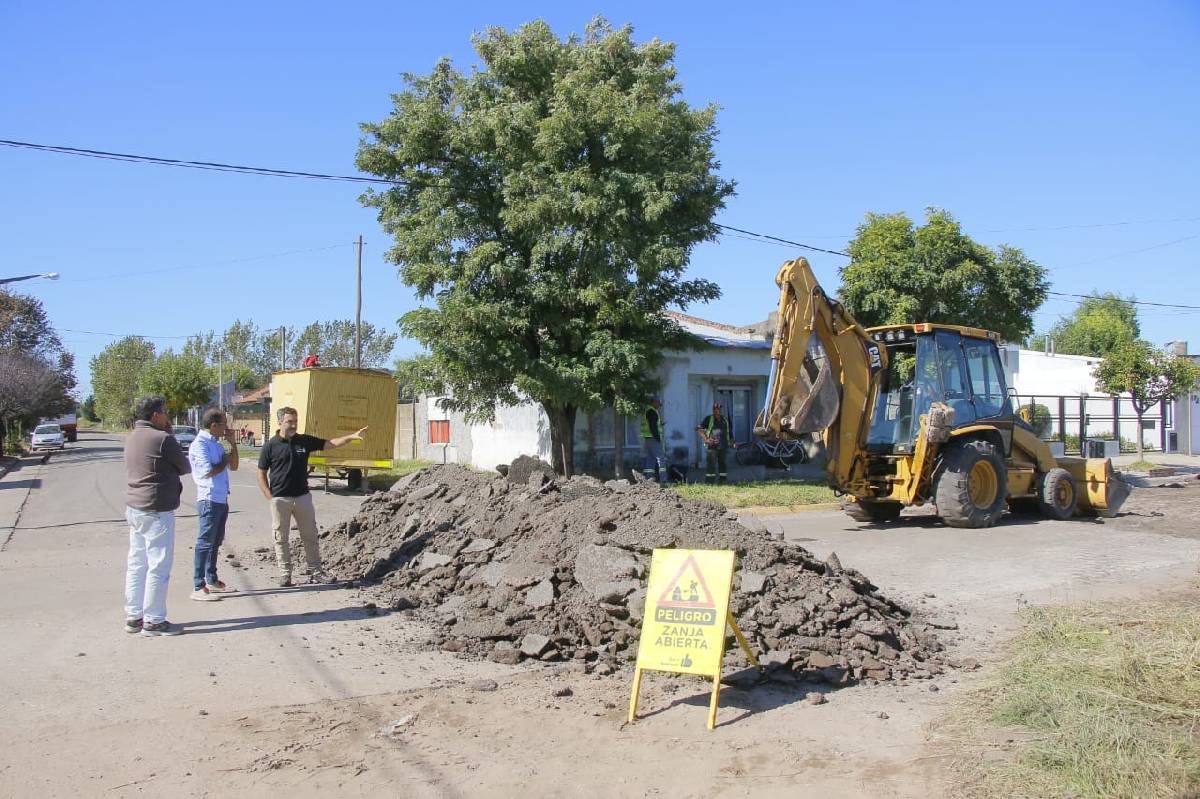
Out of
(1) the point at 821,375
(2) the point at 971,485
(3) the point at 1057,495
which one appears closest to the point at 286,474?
(1) the point at 821,375

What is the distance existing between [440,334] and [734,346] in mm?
9222

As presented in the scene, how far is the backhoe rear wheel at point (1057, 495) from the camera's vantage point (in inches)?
566

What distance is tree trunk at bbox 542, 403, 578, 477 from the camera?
68.8ft

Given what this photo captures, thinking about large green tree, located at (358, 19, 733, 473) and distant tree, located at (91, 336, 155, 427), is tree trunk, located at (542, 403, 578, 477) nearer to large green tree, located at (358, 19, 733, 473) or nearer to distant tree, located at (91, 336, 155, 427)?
large green tree, located at (358, 19, 733, 473)

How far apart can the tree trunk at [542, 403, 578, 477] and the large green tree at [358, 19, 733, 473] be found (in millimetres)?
81

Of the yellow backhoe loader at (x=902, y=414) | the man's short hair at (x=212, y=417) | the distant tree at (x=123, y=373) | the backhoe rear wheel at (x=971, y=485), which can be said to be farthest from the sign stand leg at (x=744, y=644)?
the distant tree at (x=123, y=373)

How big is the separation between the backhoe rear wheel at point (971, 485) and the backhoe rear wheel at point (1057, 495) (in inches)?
46.0

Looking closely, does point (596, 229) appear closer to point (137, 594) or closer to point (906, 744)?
point (137, 594)

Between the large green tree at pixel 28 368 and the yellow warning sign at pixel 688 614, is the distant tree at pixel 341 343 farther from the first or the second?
the yellow warning sign at pixel 688 614

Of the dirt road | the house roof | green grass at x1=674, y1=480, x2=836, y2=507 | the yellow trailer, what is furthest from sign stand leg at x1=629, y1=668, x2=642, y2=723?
the house roof

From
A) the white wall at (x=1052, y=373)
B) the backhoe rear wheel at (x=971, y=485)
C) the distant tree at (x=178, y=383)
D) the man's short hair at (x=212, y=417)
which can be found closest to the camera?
the man's short hair at (x=212, y=417)

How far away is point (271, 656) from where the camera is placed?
6816 mm

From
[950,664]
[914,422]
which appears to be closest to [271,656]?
[950,664]

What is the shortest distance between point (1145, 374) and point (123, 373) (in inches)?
3633
